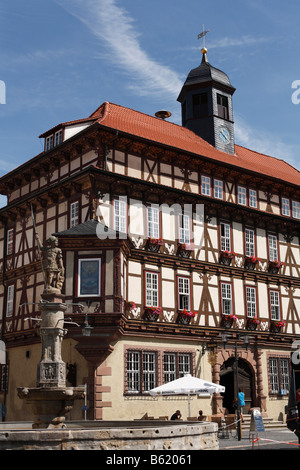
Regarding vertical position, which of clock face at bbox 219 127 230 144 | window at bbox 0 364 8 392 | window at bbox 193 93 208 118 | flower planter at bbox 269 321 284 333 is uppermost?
window at bbox 193 93 208 118

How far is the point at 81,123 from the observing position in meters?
31.1

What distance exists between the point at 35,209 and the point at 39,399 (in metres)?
18.6

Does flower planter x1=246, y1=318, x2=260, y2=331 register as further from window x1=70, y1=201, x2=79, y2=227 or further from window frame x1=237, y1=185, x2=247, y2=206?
window x1=70, y1=201, x2=79, y2=227

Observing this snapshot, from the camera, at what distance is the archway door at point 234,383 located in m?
31.6

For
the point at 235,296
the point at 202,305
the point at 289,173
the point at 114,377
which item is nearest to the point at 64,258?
the point at 114,377

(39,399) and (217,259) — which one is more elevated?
(217,259)

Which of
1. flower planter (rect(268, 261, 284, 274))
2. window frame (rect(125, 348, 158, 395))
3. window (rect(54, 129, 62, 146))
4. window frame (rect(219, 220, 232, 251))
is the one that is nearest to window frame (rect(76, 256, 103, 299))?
window frame (rect(125, 348, 158, 395))

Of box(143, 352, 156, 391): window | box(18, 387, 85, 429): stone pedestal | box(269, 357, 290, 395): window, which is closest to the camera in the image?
box(18, 387, 85, 429): stone pedestal

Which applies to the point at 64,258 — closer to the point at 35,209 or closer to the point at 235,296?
the point at 35,209

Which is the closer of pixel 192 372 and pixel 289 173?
pixel 192 372

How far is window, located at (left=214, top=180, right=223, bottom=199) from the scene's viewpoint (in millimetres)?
33438

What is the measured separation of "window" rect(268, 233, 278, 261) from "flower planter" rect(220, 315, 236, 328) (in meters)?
5.57

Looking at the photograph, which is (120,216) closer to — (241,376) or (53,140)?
(53,140)

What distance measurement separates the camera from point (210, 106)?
38.7 metres
